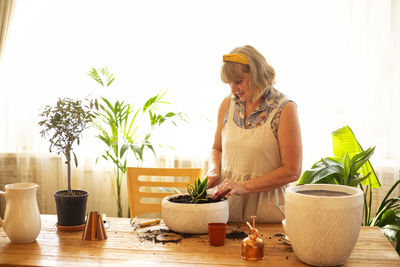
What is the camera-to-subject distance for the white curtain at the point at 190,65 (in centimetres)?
347

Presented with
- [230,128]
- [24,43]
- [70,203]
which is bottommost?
[70,203]

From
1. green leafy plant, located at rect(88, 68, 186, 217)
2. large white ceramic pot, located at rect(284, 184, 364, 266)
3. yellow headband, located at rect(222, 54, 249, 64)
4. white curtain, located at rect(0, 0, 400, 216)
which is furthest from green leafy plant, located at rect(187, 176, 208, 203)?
white curtain, located at rect(0, 0, 400, 216)

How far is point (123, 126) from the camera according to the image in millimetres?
3850

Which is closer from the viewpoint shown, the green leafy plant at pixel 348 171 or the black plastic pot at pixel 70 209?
the black plastic pot at pixel 70 209

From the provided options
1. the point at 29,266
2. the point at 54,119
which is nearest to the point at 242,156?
the point at 54,119

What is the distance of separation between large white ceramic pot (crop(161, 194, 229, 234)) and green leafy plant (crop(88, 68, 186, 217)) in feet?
5.19

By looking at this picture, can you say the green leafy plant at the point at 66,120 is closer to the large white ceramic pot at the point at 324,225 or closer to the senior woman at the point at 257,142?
the senior woman at the point at 257,142

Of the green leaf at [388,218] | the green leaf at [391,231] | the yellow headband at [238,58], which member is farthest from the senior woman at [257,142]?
the green leaf at [388,218]

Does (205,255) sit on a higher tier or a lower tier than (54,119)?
lower

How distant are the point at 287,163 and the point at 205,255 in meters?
0.66

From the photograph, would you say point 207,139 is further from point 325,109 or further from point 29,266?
point 29,266

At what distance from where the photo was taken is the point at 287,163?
199 centimetres

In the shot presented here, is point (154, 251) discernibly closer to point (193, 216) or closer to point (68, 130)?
point (193, 216)

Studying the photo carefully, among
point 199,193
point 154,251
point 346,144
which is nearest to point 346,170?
point 346,144
